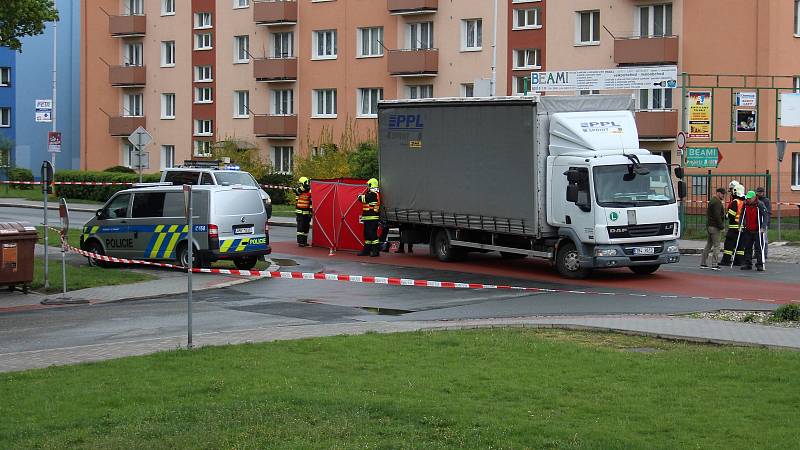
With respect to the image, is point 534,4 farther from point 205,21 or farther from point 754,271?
point 754,271

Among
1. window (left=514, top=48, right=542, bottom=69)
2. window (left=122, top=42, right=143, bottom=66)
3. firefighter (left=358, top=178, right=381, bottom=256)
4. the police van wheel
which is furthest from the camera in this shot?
window (left=122, top=42, right=143, bottom=66)

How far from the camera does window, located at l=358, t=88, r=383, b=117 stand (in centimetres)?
5741

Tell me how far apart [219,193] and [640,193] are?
Answer: 27.3ft

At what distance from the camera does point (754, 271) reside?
25062 mm

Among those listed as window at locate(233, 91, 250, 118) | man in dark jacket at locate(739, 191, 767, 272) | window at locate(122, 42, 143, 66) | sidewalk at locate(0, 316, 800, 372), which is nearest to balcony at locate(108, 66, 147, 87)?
window at locate(122, 42, 143, 66)

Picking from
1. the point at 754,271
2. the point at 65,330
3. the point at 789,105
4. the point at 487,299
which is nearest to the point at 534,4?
the point at 789,105

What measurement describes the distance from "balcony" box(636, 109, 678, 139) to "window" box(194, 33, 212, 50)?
2688cm

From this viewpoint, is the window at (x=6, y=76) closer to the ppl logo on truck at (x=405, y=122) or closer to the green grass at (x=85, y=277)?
the ppl logo on truck at (x=405, y=122)

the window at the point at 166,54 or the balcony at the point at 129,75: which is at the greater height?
the window at the point at 166,54

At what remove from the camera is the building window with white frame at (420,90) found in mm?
55719

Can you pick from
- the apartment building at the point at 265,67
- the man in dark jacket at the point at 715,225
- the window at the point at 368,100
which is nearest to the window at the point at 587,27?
the apartment building at the point at 265,67

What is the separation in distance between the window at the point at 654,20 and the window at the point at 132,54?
105 ft

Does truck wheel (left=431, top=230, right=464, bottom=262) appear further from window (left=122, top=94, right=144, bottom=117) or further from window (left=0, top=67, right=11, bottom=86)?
window (left=0, top=67, right=11, bottom=86)

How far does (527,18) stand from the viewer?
170 feet
